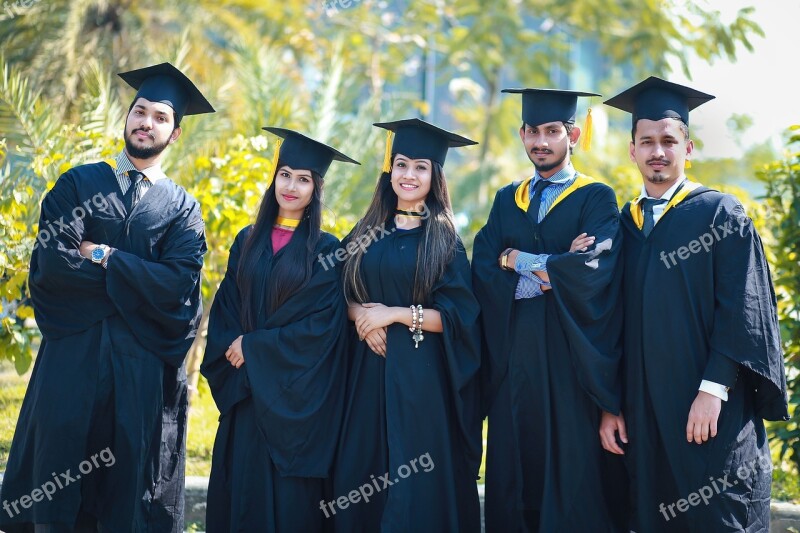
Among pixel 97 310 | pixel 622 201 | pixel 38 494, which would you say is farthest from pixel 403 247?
pixel 622 201

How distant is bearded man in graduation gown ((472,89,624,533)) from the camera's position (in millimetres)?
4500

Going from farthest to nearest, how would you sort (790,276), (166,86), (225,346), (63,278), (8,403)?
(8,403)
(790,276)
(166,86)
(225,346)
(63,278)

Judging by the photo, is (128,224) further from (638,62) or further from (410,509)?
(638,62)

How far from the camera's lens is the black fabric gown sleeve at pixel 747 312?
4207mm

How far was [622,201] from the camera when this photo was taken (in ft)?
28.5

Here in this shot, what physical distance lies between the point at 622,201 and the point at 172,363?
5.32 meters

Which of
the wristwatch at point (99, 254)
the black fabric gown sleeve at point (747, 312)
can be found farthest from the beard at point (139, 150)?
the black fabric gown sleeve at point (747, 312)

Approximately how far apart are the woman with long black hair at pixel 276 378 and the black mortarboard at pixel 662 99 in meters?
1.83

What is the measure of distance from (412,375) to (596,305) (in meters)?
1.03

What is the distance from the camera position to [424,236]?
4.85 m

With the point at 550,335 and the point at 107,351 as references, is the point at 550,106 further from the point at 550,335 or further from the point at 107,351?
the point at 107,351

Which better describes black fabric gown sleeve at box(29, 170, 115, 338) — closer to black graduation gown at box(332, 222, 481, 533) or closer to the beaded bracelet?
black graduation gown at box(332, 222, 481, 533)

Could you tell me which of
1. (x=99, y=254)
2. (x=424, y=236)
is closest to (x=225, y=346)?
(x=99, y=254)

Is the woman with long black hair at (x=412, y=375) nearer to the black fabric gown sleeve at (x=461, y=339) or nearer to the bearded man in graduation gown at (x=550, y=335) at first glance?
the black fabric gown sleeve at (x=461, y=339)
